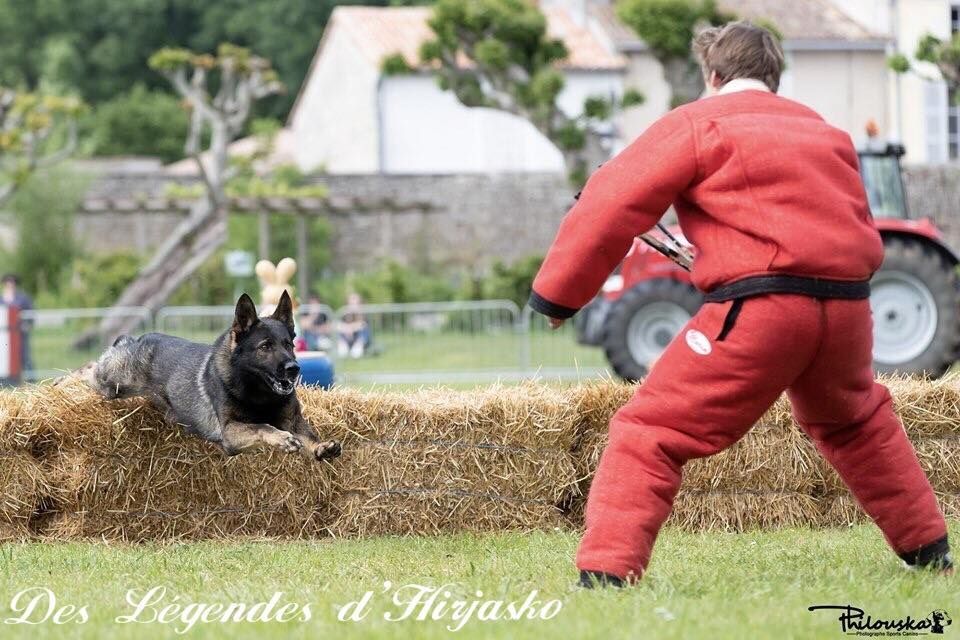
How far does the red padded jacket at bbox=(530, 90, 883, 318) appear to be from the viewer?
499 cm

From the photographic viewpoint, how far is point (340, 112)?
4684 centimetres

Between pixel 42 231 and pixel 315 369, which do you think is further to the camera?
pixel 42 231

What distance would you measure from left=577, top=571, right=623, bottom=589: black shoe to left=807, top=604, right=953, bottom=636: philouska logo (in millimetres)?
669

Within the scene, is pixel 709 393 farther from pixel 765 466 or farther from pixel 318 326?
pixel 318 326

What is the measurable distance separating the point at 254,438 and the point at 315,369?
2.29 metres

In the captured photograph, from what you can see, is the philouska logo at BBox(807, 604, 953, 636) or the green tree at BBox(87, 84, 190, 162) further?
the green tree at BBox(87, 84, 190, 162)

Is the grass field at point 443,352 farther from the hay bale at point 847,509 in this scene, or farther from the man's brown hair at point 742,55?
the man's brown hair at point 742,55

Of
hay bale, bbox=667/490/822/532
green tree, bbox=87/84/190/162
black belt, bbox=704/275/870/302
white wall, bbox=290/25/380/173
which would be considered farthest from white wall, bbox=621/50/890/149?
black belt, bbox=704/275/870/302

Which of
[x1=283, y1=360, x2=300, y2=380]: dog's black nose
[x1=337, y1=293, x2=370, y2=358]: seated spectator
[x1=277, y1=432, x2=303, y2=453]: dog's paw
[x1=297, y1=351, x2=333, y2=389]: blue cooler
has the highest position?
[x1=283, y1=360, x2=300, y2=380]: dog's black nose

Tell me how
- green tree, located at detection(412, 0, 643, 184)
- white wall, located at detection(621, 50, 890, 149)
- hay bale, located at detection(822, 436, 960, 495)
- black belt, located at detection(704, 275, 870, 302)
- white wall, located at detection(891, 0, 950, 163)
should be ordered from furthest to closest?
white wall, located at detection(621, 50, 890, 149), white wall, located at detection(891, 0, 950, 163), green tree, located at detection(412, 0, 643, 184), hay bale, located at detection(822, 436, 960, 495), black belt, located at detection(704, 275, 870, 302)

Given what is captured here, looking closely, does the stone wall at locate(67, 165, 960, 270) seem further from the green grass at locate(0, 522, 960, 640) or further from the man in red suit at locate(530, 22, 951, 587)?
the man in red suit at locate(530, 22, 951, 587)

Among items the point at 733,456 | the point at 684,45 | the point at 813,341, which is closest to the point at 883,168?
the point at 684,45

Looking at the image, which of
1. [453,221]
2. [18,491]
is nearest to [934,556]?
[18,491]

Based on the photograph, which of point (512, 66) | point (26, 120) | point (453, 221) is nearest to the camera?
point (512, 66)
